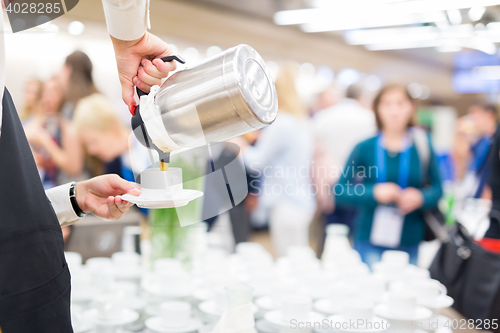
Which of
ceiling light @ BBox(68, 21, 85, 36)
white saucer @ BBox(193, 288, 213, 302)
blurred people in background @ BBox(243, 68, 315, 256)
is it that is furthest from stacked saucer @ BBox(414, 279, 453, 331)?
blurred people in background @ BBox(243, 68, 315, 256)

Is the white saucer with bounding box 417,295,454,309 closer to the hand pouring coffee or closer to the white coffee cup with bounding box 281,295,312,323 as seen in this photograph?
the white coffee cup with bounding box 281,295,312,323

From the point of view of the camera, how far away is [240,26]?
4.29 metres

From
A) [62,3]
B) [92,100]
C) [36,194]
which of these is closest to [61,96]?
[92,100]

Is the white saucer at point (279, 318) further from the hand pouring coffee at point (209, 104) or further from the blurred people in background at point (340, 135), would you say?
the blurred people in background at point (340, 135)

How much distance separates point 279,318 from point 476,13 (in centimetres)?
139

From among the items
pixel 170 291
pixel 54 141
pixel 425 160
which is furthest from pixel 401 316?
pixel 54 141

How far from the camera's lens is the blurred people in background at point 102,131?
160 centimetres

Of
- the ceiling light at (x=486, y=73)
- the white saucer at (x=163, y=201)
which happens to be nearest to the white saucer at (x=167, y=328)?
the white saucer at (x=163, y=201)

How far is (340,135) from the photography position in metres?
2.59

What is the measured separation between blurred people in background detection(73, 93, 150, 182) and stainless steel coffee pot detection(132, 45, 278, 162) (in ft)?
3.33

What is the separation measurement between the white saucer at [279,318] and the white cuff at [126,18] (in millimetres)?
599

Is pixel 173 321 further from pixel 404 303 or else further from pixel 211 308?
pixel 404 303

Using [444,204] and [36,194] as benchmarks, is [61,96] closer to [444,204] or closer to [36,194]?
[36,194]

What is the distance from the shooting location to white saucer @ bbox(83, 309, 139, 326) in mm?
866
